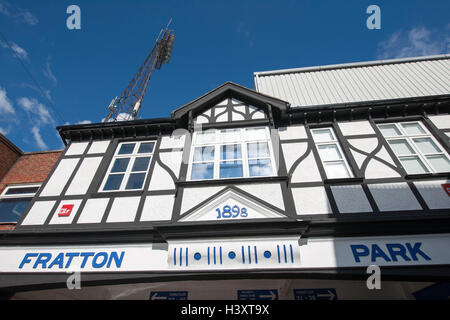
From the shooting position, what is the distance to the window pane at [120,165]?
757cm

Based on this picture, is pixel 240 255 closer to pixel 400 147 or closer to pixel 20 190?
pixel 400 147

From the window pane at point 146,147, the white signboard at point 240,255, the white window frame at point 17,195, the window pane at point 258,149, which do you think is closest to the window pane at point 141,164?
the window pane at point 146,147

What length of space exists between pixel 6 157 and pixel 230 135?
9.93 metres

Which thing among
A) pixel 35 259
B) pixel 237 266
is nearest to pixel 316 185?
pixel 237 266

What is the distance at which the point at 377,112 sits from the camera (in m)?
7.87

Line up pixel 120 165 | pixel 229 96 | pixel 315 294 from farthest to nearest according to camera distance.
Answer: pixel 229 96, pixel 120 165, pixel 315 294

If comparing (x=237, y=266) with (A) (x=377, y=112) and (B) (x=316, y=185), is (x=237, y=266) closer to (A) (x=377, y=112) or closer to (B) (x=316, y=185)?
(B) (x=316, y=185)

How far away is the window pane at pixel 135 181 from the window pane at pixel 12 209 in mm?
5040

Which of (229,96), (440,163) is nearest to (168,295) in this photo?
(229,96)

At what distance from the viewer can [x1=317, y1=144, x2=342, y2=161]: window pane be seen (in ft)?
Result: 23.1

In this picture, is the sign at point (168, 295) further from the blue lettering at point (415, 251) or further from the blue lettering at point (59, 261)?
the blue lettering at point (415, 251)

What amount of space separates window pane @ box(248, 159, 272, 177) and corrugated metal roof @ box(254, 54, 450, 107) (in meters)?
4.20

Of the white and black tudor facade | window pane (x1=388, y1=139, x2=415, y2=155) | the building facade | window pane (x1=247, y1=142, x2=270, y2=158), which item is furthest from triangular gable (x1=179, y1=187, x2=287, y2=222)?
the building facade

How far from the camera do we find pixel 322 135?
306 inches
